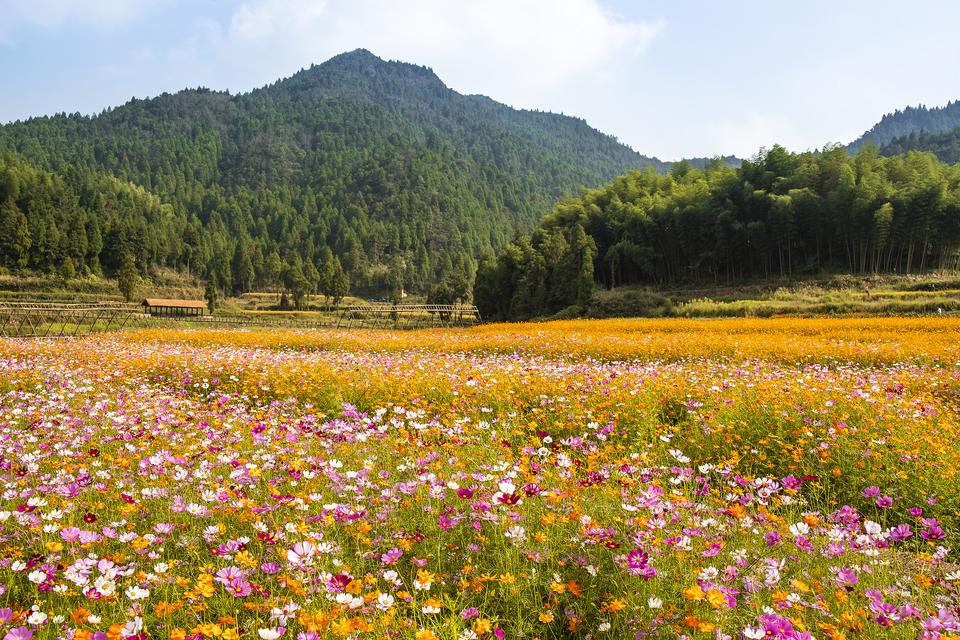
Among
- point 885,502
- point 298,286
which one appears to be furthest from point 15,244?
point 885,502

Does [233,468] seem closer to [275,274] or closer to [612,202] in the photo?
[612,202]

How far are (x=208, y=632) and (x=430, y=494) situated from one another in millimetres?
1675

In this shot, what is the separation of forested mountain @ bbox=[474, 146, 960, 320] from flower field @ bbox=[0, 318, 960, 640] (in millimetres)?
48960

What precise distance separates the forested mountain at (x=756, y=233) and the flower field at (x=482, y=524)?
4896 cm

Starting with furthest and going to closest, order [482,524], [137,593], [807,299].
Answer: [807,299] < [482,524] < [137,593]

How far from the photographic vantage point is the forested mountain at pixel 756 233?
4988 cm

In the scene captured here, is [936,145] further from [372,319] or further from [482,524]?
[482,524]

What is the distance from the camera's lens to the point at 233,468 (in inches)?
163

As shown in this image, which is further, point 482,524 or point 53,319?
point 53,319

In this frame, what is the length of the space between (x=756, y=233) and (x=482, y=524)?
62831mm

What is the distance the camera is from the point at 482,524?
3312mm

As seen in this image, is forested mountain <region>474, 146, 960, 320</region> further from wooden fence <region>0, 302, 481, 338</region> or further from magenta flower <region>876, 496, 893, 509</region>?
magenta flower <region>876, 496, 893, 509</region>

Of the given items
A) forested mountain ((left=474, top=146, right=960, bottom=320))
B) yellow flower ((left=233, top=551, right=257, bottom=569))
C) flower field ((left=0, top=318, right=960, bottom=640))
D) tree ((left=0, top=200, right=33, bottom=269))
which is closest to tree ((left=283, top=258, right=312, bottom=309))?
tree ((left=0, top=200, right=33, bottom=269))

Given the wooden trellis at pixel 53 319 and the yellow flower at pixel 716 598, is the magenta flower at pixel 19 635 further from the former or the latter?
the wooden trellis at pixel 53 319
